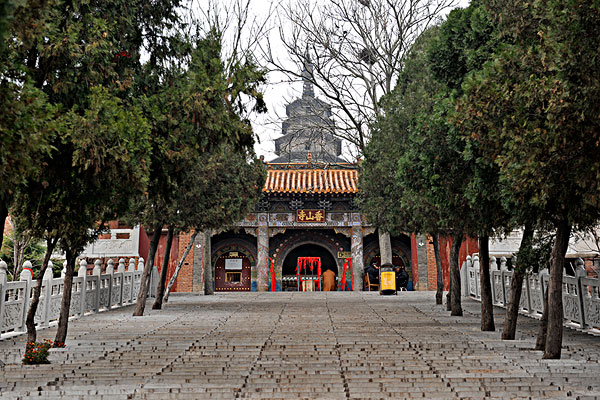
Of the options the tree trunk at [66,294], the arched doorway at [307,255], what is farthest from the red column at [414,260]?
the tree trunk at [66,294]

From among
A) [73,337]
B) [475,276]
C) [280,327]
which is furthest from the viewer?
[475,276]

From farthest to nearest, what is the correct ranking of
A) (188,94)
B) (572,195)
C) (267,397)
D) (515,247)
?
(515,247)
(188,94)
(572,195)
(267,397)

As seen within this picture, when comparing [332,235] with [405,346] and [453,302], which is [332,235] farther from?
[405,346]

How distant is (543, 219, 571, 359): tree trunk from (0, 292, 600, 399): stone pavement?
17cm

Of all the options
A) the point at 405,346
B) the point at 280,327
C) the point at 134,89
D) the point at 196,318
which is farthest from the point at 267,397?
the point at 196,318

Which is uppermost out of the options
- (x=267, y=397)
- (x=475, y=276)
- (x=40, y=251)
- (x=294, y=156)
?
(x=294, y=156)

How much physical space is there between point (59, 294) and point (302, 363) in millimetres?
7109

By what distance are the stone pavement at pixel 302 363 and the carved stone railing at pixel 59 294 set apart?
0.56 meters

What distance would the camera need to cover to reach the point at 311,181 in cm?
2495

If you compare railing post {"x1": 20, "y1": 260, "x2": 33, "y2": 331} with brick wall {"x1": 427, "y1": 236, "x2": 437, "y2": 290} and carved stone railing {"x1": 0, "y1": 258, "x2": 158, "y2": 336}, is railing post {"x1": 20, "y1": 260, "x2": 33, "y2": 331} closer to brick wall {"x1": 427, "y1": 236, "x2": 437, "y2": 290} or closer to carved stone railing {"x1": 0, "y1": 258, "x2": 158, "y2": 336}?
carved stone railing {"x1": 0, "y1": 258, "x2": 158, "y2": 336}

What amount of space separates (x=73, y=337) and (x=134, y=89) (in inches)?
157

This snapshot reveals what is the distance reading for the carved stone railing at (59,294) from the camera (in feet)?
29.3

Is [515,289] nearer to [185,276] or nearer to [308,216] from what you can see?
[308,216]

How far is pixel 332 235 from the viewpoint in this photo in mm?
25109
